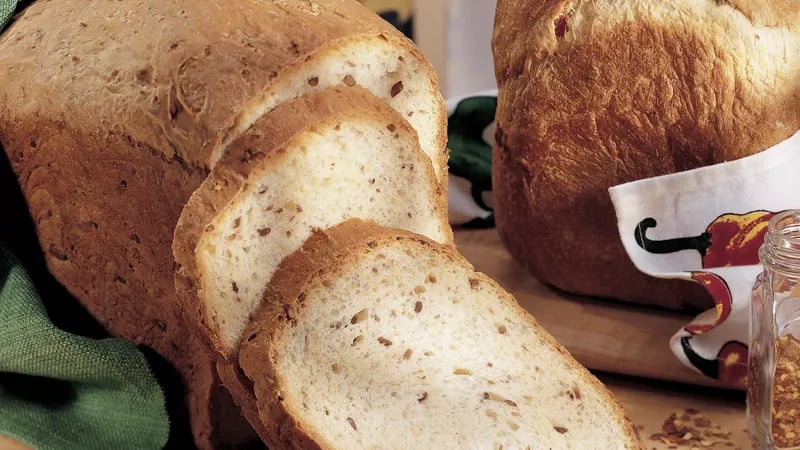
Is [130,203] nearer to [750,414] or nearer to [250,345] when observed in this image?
[250,345]

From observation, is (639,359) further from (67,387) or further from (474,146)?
(67,387)

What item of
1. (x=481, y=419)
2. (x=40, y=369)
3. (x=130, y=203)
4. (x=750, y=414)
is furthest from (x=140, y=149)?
(x=750, y=414)

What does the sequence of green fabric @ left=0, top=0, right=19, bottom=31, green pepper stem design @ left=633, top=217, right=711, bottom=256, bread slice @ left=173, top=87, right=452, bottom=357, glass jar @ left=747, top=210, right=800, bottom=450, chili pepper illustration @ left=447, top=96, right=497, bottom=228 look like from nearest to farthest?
bread slice @ left=173, top=87, right=452, bottom=357 → glass jar @ left=747, top=210, right=800, bottom=450 → green fabric @ left=0, top=0, right=19, bottom=31 → green pepper stem design @ left=633, top=217, right=711, bottom=256 → chili pepper illustration @ left=447, top=96, right=497, bottom=228

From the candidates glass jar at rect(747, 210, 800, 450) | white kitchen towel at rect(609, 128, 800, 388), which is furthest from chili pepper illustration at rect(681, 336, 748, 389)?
glass jar at rect(747, 210, 800, 450)

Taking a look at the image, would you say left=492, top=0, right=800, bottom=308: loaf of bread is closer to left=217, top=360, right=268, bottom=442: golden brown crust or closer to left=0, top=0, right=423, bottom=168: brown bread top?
left=0, top=0, right=423, bottom=168: brown bread top

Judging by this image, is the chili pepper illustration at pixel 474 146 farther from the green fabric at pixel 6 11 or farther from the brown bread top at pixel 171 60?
the green fabric at pixel 6 11

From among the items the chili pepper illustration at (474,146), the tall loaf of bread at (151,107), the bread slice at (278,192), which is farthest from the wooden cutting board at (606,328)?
the bread slice at (278,192)
